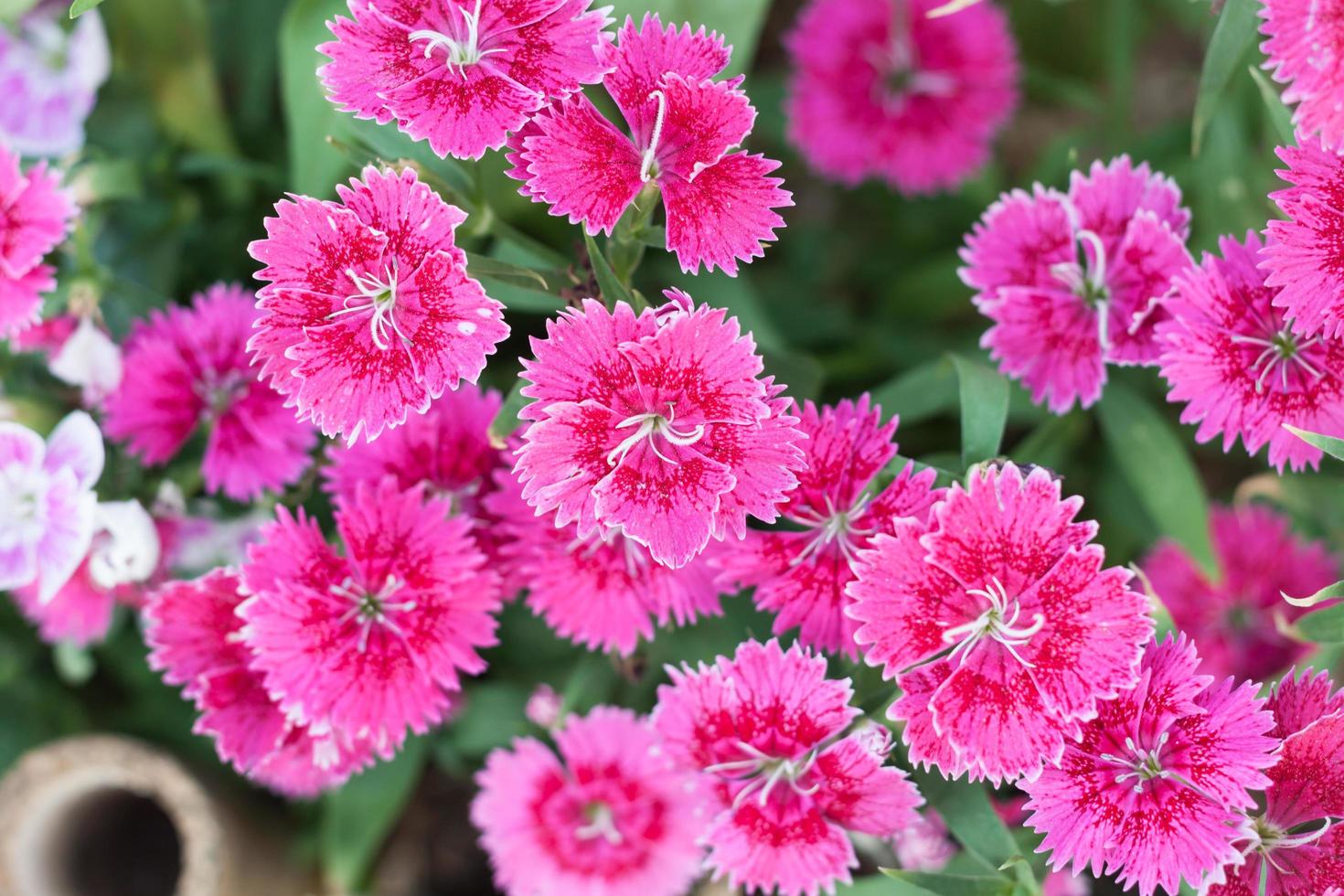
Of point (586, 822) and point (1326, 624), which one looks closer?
point (1326, 624)

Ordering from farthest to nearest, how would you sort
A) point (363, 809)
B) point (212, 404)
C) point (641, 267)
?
point (641, 267) < point (363, 809) < point (212, 404)

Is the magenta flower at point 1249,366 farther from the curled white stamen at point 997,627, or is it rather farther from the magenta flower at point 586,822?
the magenta flower at point 586,822

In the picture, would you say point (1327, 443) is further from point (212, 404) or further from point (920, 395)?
point (212, 404)

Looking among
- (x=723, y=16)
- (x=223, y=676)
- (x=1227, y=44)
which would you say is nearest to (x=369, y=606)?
(x=223, y=676)

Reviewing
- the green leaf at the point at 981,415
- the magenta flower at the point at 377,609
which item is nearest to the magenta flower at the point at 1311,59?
the green leaf at the point at 981,415

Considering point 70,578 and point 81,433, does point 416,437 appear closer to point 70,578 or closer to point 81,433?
point 81,433

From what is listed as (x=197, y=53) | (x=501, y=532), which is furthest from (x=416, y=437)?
(x=197, y=53)

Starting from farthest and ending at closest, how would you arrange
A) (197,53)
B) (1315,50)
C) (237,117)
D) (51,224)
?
(237,117) < (197,53) < (51,224) < (1315,50)
